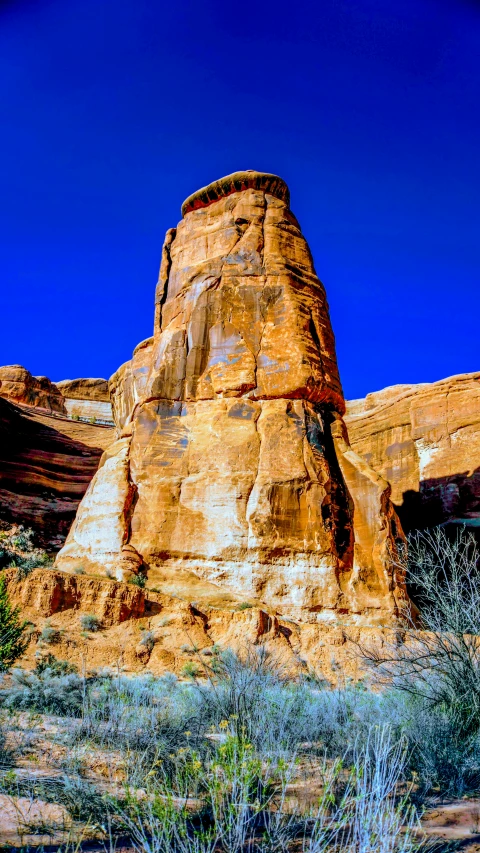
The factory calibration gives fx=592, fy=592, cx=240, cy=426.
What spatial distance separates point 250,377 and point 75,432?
2584 centimetres

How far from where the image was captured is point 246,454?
20.4m

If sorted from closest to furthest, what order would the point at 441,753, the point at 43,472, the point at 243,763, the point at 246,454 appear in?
the point at 243,763
the point at 441,753
the point at 246,454
the point at 43,472

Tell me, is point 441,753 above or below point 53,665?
above

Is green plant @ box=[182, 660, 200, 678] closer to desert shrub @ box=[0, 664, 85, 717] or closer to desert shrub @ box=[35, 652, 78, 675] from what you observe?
desert shrub @ box=[35, 652, 78, 675]

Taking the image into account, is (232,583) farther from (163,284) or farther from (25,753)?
(163,284)

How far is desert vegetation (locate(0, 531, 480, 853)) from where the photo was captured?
4191 millimetres

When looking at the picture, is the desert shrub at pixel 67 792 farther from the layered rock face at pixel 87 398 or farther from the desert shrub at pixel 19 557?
the layered rock face at pixel 87 398

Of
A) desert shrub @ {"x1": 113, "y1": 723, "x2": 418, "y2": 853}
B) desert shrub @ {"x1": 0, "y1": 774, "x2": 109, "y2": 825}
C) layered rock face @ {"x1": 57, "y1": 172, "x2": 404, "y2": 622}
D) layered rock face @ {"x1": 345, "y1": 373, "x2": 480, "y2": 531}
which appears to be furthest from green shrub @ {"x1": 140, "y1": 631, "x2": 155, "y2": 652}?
layered rock face @ {"x1": 345, "y1": 373, "x2": 480, "y2": 531}

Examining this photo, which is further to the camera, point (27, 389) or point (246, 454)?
point (27, 389)

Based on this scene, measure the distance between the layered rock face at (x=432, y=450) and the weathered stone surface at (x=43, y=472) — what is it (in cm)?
1901

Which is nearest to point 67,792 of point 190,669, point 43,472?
point 190,669

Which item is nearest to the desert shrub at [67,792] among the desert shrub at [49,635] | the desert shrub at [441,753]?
the desert shrub at [441,753]

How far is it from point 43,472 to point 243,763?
110ft

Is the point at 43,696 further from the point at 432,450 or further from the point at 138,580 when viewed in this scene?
the point at 432,450
